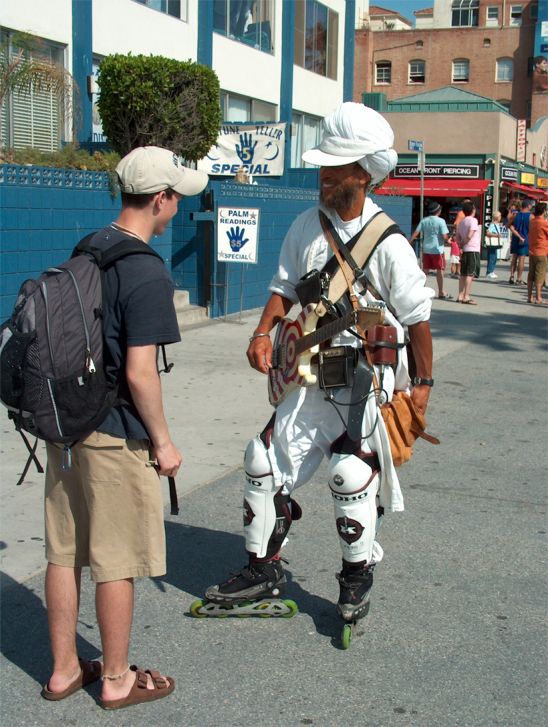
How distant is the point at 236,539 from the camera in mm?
4832

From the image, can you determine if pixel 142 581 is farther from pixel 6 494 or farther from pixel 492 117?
pixel 492 117

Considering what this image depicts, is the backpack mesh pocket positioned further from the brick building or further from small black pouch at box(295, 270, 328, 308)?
the brick building

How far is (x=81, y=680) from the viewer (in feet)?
10.6

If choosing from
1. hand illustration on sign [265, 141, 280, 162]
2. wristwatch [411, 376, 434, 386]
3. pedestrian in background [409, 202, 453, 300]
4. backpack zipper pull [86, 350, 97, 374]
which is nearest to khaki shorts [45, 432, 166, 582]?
backpack zipper pull [86, 350, 97, 374]

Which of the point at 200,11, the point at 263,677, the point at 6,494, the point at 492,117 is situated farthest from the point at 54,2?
the point at 492,117

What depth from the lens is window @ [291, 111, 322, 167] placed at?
24.2 m

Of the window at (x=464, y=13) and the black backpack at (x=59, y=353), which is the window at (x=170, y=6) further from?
the window at (x=464, y=13)

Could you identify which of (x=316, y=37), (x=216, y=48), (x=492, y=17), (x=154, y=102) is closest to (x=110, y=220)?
(x=154, y=102)

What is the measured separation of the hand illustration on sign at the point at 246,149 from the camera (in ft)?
61.1

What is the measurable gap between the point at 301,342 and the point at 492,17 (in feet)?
197

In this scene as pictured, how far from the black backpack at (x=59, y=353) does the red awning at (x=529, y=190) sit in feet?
121

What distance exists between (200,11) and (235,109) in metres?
2.96

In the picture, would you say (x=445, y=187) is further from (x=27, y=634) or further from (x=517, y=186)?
(x=27, y=634)

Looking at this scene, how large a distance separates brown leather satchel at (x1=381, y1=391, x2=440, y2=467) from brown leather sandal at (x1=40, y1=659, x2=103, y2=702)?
1.37 metres
